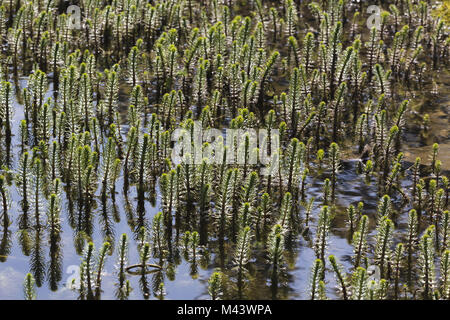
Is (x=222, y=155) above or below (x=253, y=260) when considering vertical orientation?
above

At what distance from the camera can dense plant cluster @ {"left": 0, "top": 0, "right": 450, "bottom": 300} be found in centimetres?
592

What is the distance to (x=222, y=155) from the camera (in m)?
6.74

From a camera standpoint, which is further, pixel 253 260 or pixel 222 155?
pixel 222 155

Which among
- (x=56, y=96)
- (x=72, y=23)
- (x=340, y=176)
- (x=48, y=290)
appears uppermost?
(x=72, y=23)

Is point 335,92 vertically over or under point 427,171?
over

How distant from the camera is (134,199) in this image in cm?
677

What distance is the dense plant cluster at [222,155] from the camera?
5.92 m

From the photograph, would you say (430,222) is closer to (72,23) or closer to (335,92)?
(335,92)

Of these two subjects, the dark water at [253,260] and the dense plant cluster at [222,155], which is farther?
the dense plant cluster at [222,155]

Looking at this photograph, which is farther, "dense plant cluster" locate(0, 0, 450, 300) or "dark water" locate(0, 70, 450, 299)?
"dense plant cluster" locate(0, 0, 450, 300)

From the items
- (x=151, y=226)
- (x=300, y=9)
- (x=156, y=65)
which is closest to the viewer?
(x=151, y=226)

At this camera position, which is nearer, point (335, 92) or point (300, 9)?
point (335, 92)

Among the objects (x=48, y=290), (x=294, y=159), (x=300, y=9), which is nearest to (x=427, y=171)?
(x=294, y=159)

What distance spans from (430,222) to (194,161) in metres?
2.18
